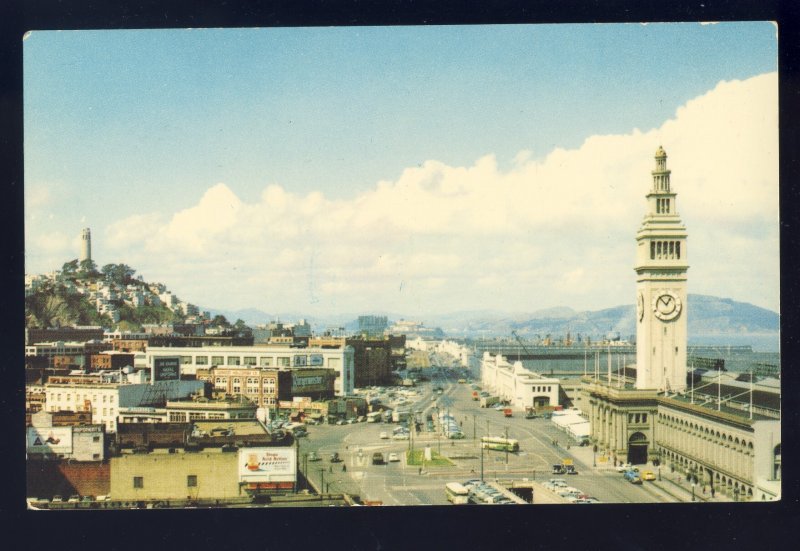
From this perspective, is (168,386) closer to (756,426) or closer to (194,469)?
→ (194,469)

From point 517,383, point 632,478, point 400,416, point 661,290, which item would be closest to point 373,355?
point 400,416

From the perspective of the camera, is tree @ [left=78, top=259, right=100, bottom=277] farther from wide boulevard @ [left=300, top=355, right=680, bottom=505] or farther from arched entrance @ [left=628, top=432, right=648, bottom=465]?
arched entrance @ [left=628, top=432, right=648, bottom=465]

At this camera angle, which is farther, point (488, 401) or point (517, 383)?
point (517, 383)

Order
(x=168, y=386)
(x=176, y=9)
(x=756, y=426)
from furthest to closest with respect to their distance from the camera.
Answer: (x=168, y=386)
(x=756, y=426)
(x=176, y=9)

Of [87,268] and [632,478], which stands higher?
[87,268]

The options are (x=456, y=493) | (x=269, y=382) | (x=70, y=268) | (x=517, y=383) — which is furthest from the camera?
(x=517, y=383)

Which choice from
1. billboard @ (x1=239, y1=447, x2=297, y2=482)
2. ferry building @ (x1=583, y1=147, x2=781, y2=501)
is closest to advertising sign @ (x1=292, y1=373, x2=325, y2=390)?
billboard @ (x1=239, y1=447, x2=297, y2=482)

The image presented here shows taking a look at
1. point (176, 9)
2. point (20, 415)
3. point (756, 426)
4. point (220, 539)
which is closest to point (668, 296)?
point (756, 426)

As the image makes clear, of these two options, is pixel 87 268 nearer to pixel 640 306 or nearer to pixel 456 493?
pixel 456 493
